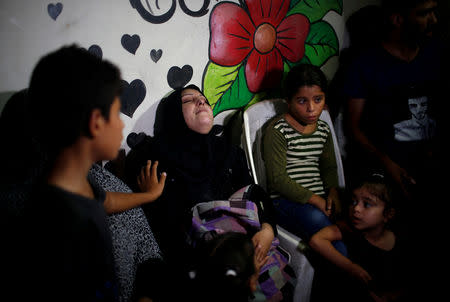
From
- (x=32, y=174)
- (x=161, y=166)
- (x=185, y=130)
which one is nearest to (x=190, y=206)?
(x=161, y=166)

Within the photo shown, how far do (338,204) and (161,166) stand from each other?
0.88 meters

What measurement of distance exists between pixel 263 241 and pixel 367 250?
1.62ft

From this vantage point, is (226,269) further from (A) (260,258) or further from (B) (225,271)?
(A) (260,258)

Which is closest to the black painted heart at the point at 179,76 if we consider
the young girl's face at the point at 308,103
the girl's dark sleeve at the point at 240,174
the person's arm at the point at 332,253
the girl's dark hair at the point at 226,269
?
the girl's dark sleeve at the point at 240,174

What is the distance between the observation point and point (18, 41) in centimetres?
94

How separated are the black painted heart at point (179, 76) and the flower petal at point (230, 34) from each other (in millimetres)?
159

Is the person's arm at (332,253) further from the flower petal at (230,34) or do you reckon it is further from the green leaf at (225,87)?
the flower petal at (230,34)

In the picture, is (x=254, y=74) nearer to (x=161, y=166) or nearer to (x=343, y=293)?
(x=161, y=166)

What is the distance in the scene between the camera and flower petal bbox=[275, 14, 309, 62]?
1659mm

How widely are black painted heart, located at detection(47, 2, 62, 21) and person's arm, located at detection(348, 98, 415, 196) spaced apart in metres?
1.51

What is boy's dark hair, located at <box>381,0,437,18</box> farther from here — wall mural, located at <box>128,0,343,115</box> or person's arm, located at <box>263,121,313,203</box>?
person's arm, located at <box>263,121,313,203</box>

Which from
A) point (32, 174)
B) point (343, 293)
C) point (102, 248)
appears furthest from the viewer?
point (343, 293)

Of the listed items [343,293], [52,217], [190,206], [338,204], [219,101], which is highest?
[219,101]

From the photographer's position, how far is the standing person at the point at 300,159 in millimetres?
1260
